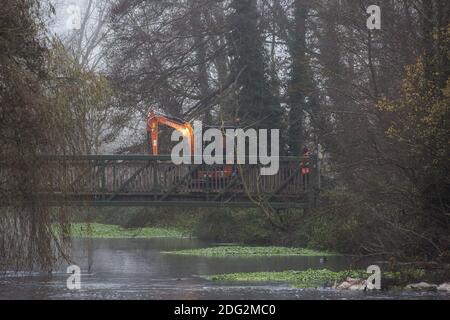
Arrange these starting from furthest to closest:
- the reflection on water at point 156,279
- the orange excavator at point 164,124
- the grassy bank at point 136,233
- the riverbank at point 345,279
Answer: the grassy bank at point 136,233 → the orange excavator at point 164,124 → the riverbank at point 345,279 → the reflection on water at point 156,279

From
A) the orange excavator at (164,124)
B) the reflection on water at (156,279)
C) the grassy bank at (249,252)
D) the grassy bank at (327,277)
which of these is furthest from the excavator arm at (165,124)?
the grassy bank at (327,277)

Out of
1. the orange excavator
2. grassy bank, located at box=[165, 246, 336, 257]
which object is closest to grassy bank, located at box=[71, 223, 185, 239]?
the orange excavator

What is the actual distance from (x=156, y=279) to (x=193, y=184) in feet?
33.1

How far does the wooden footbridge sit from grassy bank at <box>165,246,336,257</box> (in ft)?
5.33

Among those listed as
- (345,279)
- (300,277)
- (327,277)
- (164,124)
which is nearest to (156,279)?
(300,277)

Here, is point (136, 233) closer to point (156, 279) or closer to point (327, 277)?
point (156, 279)

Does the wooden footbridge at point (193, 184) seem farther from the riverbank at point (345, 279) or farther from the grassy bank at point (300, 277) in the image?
the riverbank at point (345, 279)

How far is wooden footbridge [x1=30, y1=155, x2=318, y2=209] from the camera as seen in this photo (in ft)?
119

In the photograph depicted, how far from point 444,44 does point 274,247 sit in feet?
47.1

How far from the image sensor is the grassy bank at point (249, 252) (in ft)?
115

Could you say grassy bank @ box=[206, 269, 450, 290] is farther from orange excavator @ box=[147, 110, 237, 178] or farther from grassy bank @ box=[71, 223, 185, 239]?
grassy bank @ box=[71, 223, 185, 239]

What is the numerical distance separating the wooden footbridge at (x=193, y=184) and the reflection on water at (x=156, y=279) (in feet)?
6.64

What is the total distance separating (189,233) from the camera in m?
44.7
